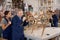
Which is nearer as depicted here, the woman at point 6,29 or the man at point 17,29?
the man at point 17,29

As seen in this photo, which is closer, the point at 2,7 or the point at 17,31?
the point at 17,31

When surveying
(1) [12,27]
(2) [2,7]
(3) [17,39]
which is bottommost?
(3) [17,39]

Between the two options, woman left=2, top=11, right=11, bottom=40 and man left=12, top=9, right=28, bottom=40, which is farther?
woman left=2, top=11, right=11, bottom=40

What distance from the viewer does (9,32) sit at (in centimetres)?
377

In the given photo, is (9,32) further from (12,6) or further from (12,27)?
(12,6)

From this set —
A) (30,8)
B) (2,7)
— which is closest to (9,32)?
(2,7)

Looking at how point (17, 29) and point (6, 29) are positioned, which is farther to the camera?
point (6, 29)

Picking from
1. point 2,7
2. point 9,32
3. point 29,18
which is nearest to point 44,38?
point 9,32

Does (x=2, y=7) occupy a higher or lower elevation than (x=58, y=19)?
higher

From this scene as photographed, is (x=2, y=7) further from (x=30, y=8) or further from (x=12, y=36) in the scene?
(x=12, y=36)

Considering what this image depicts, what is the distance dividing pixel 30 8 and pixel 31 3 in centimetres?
24

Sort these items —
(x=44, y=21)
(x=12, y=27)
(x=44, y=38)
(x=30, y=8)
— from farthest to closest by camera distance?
(x=30, y=8) → (x=44, y=21) → (x=12, y=27) → (x=44, y=38)

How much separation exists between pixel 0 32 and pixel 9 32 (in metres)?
0.37

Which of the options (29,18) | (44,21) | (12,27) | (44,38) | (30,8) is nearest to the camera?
(44,38)
